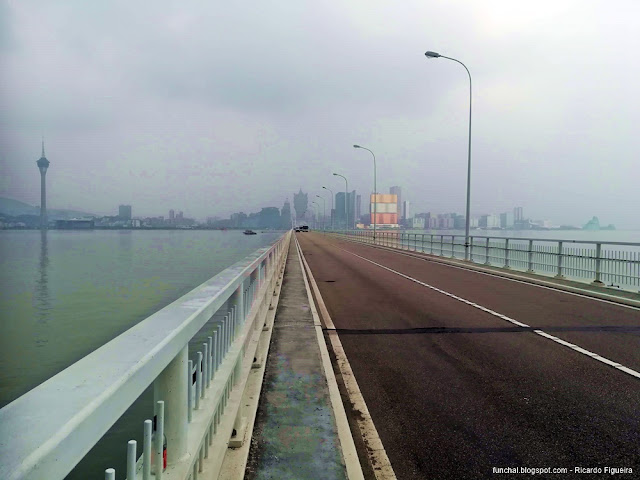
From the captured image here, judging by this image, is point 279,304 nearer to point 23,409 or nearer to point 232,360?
point 232,360

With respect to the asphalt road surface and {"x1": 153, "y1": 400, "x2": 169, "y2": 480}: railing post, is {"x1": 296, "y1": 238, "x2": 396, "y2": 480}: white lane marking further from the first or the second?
{"x1": 153, "y1": 400, "x2": 169, "y2": 480}: railing post

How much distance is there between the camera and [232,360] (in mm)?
3959

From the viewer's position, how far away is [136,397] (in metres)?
1.74

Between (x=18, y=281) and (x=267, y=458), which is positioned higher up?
(x=267, y=458)

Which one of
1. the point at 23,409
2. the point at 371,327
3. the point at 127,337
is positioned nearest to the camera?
the point at 23,409

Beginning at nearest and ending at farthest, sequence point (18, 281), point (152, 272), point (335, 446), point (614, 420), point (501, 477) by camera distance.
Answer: point (501, 477)
point (335, 446)
point (614, 420)
point (18, 281)
point (152, 272)

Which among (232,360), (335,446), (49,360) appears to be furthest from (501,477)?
(49,360)

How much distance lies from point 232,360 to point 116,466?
521 centimetres

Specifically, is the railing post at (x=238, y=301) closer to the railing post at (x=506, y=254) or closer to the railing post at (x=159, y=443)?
the railing post at (x=159, y=443)

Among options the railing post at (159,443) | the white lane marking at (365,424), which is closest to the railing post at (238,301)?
the white lane marking at (365,424)

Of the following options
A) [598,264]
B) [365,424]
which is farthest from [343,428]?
[598,264]

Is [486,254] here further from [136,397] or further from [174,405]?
[136,397]

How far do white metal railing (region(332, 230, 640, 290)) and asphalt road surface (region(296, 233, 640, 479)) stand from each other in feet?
10.6

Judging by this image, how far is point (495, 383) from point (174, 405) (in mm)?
4983
